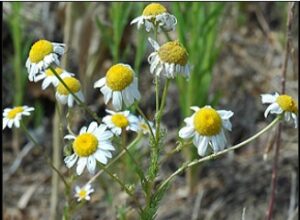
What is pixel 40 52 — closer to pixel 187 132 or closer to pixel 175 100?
pixel 187 132

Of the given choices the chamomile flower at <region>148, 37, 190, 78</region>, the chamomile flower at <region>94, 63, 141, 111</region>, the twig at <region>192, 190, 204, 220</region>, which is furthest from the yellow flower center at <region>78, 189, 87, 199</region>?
the twig at <region>192, 190, 204, 220</region>

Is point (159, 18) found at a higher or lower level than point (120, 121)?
higher

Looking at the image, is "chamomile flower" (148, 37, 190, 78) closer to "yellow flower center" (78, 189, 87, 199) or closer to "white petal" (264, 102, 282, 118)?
"white petal" (264, 102, 282, 118)

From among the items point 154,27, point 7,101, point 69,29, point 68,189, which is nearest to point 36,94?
point 7,101

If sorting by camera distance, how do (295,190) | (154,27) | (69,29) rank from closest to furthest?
(154,27), (69,29), (295,190)

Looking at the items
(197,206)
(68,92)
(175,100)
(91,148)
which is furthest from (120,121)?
(175,100)

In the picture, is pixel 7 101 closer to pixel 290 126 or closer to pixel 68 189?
pixel 290 126

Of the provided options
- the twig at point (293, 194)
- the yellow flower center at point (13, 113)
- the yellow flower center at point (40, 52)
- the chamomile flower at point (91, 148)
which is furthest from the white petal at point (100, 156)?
the twig at point (293, 194)
